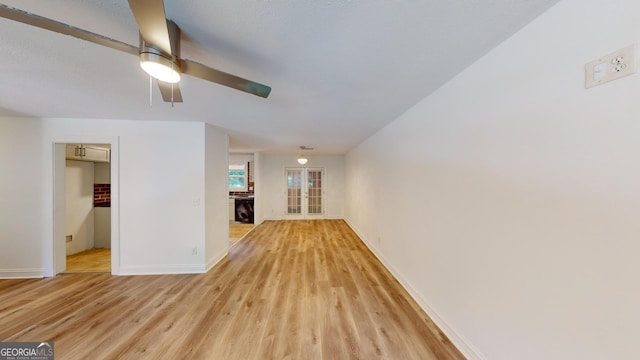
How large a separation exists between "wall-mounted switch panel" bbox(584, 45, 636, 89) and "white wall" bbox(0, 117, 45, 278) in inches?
218

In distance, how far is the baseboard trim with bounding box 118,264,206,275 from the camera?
3.21 metres

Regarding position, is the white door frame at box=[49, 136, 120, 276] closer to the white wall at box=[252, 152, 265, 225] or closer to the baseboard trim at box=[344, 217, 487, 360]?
the white wall at box=[252, 152, 265, 225]

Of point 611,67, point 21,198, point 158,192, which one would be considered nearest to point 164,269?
point 158,192

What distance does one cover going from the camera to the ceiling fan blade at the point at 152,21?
0.89 meters

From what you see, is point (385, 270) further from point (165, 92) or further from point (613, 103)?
point (165, 92)

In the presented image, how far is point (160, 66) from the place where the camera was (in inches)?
49.1

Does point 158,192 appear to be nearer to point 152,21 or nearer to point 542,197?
point 152,21

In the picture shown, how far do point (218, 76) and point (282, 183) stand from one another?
6421mm

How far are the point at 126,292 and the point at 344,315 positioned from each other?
2679 mm

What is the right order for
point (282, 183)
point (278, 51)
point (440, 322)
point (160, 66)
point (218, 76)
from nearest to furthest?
point (160, 66) < point (218, 76) < point (278, 51) < point (440, 322) < point (282, 183)

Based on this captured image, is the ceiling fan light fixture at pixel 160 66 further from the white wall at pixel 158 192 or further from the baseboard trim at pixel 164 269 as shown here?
the baseboard trim at pixel 164 269

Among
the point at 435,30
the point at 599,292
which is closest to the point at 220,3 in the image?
the point at 435,30

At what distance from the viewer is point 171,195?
3.31m

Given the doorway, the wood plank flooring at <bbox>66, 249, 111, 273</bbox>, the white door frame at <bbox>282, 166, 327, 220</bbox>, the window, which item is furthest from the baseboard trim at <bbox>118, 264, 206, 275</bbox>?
the window
